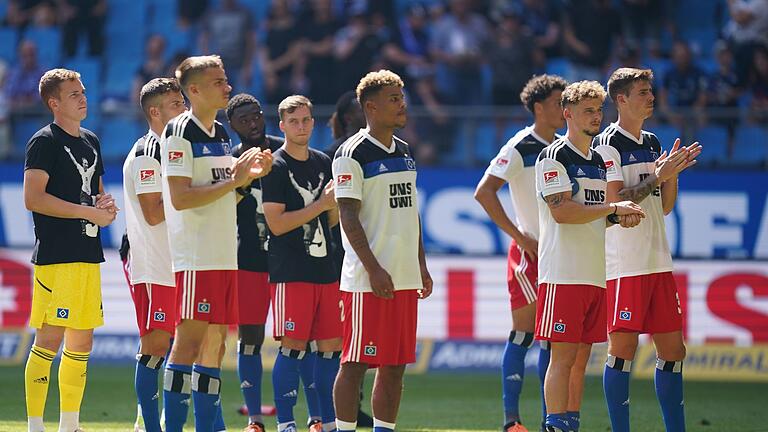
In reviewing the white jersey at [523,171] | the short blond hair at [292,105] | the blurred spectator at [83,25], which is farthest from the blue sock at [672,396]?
the blurred spectator at [83,25]

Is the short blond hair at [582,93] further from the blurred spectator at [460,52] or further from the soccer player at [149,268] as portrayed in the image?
the blurred spectator at [460,52]

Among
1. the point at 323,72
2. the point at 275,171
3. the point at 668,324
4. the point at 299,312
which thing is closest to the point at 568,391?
the point at 668,324

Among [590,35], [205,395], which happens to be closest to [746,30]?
[590,35]

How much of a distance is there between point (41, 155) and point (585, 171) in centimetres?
368

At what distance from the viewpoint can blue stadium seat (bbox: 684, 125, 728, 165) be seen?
1516cm

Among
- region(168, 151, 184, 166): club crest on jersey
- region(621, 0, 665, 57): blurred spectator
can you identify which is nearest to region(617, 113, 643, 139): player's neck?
region(168, 151, 184, 166): club crest on jersey

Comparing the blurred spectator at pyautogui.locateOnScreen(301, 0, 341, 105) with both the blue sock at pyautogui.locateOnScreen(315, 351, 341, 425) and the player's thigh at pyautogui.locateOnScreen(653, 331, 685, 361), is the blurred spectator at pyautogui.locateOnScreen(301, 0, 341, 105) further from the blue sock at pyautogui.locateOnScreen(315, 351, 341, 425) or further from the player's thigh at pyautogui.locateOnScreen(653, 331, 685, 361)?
the player's thigh at pyautogui.locateOnScreen(653, 331, 685, 361)

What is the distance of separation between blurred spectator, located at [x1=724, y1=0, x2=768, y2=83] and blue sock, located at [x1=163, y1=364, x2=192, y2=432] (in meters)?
11.9

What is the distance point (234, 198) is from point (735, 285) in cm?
843

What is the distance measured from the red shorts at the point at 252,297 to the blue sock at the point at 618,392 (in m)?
2.74

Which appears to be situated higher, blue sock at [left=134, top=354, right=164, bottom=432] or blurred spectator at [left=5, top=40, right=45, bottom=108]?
blurred spectator at [left=5, top=40, right=45, bottom=108]

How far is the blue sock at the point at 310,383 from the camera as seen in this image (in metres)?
9.26

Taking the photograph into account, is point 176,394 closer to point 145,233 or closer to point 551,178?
point 145,233

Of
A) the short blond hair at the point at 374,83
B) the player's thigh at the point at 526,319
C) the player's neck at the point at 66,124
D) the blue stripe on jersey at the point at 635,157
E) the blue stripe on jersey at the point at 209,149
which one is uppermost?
the short blond hair at the point at 374,83
